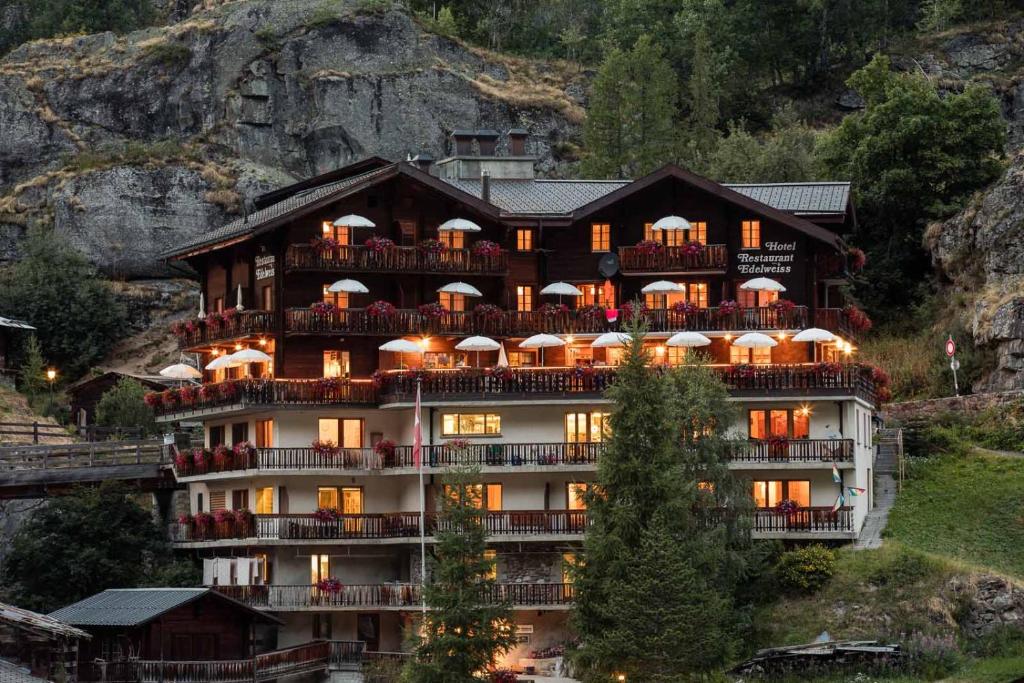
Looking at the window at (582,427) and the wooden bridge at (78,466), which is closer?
the window at (582,427)

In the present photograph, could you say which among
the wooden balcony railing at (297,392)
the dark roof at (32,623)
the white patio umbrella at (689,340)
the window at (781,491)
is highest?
the white patio umbrella at (689,340)

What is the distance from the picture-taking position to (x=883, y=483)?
8338 centimetres

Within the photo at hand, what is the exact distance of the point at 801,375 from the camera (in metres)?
77.0

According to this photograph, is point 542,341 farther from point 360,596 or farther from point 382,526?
point 360,596

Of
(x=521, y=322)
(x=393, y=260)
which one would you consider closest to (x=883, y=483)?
(x=521, y=322)

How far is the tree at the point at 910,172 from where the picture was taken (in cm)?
10306

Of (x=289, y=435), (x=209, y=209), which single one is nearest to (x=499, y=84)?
(x=209, y=209)

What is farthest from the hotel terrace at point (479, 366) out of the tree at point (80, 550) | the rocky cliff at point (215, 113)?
the rocky cliff at point (215, 113)

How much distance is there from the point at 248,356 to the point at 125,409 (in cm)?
2134

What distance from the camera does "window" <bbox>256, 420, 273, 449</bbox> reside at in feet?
260

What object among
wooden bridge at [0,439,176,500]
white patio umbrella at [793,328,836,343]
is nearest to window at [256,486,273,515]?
wooden bridge at [0,439,176,500]

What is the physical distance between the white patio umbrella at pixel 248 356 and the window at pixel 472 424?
7.48 meters

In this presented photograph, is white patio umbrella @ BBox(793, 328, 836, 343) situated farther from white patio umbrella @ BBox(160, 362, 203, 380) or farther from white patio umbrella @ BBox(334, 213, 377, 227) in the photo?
white patio umbrella @ BBox(160, 362, 203, 380)

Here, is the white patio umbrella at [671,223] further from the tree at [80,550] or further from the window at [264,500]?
the tree at [80,550]
